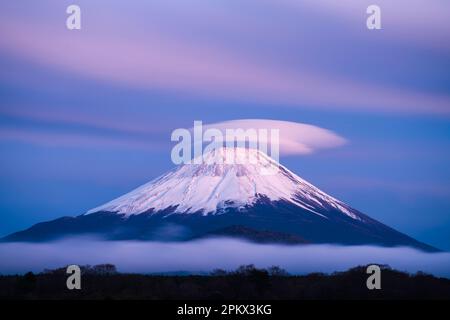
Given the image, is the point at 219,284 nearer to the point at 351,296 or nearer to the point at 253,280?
the point at 253,280

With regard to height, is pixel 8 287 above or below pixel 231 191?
below

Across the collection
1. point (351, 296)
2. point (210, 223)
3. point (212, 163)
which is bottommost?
point (351, 296)

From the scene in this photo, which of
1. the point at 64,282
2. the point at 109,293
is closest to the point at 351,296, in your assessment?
the point at 109,293

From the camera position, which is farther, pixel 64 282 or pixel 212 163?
pixel 212 163

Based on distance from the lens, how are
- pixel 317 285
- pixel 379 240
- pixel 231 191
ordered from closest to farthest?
pixel 317 285
pixel 379 240
pixel 231 191

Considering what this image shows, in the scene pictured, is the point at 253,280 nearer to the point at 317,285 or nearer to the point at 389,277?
the point at 317,285

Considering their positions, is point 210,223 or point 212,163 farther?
point 212,163
